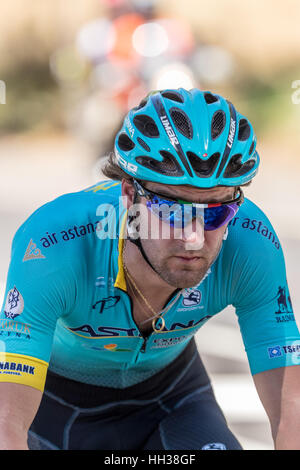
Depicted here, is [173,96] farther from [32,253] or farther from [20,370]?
[20,370]

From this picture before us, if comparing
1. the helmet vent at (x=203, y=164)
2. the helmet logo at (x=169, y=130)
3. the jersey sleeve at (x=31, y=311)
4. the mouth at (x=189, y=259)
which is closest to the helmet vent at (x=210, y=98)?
Result: the helmet logo at (x=169, y=130)

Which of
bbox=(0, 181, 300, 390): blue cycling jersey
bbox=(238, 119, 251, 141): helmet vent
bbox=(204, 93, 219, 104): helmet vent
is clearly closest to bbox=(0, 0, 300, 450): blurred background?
bbox=(0, 181, 300, 390): blue cycling jersey

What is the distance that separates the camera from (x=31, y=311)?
3047 mm

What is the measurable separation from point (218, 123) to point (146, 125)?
298 millimetres

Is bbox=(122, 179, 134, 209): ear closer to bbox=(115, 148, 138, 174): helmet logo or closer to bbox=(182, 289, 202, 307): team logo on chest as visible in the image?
bbox=(115, 148, 138, 174): helmet logo

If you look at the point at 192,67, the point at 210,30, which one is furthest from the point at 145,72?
the point at 210,30

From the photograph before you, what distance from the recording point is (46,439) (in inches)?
148

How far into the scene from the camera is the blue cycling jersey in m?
3.06

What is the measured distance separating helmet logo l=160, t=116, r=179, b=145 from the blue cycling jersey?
455 mm

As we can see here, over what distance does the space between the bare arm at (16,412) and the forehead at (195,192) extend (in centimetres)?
90

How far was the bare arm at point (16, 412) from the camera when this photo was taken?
9.16ft

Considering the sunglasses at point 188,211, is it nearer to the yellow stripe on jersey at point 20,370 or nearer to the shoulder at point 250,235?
the shoulder at point 250,235

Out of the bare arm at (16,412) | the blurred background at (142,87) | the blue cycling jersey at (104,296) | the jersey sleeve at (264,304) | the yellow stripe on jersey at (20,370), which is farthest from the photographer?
the blurred background at (142,87)

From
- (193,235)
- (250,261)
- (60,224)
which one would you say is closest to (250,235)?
(250,261)
